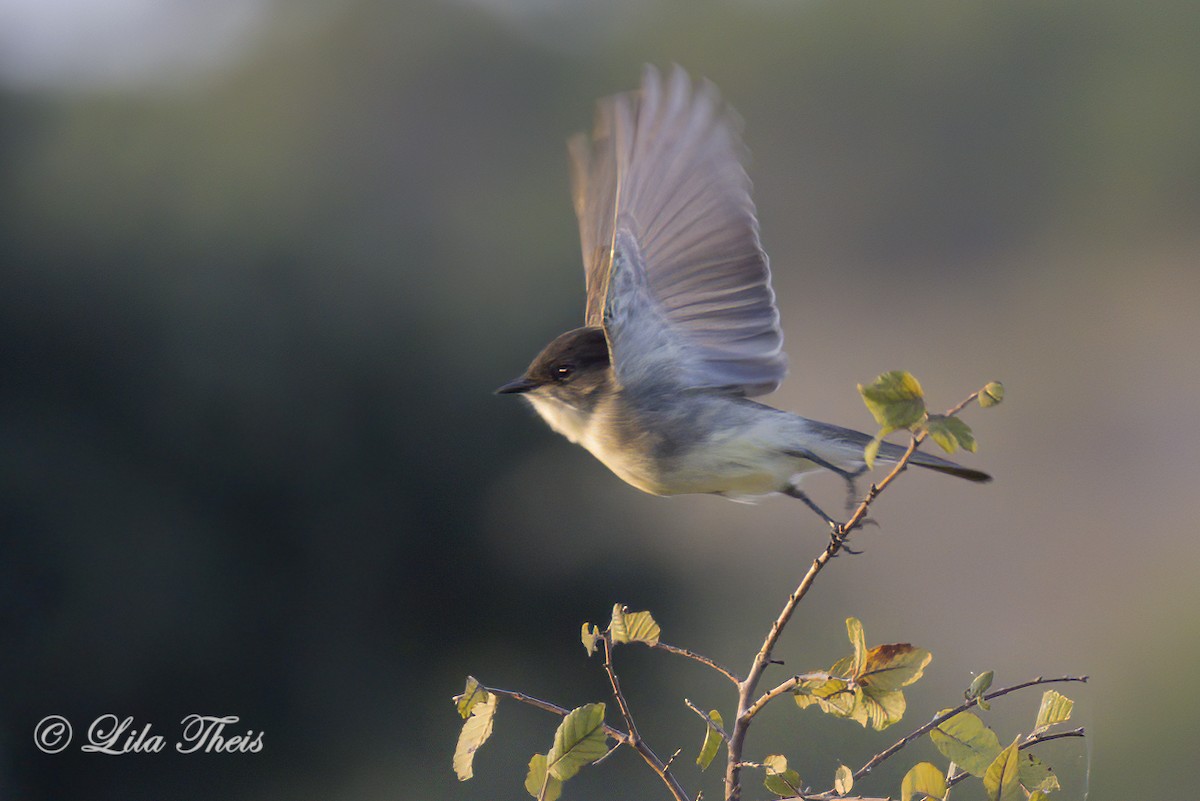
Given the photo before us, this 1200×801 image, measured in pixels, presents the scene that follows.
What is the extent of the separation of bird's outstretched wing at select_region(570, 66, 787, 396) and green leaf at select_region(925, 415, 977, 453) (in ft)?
3.81

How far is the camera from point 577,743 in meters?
1.16

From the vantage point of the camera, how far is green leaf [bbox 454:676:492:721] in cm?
129

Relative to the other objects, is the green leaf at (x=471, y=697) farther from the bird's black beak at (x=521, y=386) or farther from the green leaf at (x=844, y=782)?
the bird's black beak at (x=521, y=386)

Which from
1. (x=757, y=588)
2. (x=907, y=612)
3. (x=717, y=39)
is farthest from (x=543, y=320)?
(x=717, y=39)

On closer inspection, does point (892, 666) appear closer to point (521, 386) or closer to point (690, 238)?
point (521, 386)

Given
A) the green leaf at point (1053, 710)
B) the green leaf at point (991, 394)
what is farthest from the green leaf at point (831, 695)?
the green leaf at point (991, 394)

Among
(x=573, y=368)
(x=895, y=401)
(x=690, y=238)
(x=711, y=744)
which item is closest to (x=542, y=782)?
(x=711, y=744)

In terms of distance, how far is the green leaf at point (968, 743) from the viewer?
1.16 meters

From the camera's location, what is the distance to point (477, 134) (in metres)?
12.1

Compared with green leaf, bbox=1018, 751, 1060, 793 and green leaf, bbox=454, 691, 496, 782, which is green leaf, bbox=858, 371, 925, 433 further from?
green leaf, bbox=454, 691, 496, 782

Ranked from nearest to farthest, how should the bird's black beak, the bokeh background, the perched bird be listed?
the perched bird
the bird's black beak
the bokeh background

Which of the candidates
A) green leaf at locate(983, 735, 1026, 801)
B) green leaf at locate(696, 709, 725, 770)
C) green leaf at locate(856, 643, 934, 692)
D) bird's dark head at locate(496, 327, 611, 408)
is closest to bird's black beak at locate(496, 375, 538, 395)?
bird's dark head at locate(496, 327, 611, 408)

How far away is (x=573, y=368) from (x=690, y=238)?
0.37 metres

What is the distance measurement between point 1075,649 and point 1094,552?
263 centimetres
